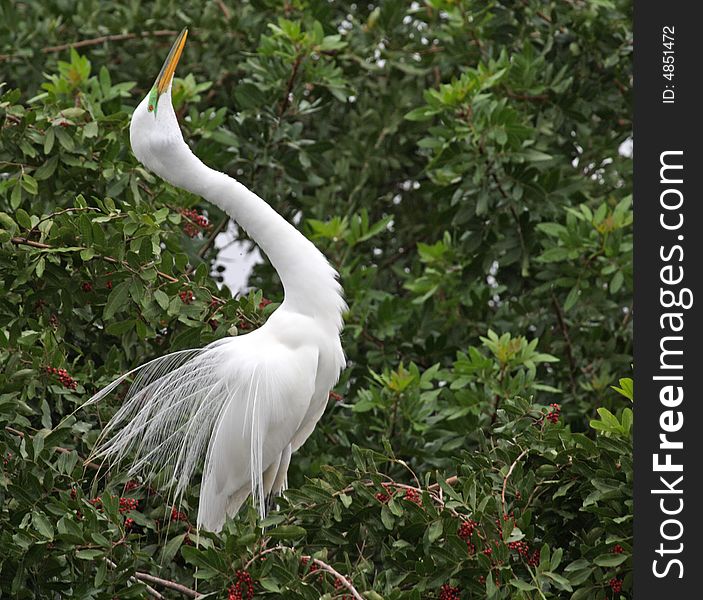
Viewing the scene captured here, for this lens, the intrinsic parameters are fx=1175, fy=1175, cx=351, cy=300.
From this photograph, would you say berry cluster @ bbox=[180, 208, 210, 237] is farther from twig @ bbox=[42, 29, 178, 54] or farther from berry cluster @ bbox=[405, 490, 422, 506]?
twig @ bbox=[42, 29, 178, 54]

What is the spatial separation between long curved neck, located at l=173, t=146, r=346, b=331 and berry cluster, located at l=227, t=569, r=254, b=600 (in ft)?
2.54

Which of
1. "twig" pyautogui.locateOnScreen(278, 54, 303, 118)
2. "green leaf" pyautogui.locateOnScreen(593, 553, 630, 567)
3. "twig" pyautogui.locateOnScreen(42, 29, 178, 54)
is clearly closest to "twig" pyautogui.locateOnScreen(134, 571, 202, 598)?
"green leaf" pyautogui.locateOnScreen(593, 553, 630, 567)

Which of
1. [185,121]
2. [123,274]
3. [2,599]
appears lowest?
[2,599]

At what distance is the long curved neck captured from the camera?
2.78 m

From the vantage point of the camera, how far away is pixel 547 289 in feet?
11.7

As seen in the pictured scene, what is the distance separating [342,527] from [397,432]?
836mm

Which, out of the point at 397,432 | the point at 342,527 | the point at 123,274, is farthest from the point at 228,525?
the point at 397,432

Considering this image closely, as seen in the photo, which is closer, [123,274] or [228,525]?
[228,525]

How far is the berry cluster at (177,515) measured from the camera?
2721mm

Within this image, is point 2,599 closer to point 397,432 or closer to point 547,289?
point 397,432

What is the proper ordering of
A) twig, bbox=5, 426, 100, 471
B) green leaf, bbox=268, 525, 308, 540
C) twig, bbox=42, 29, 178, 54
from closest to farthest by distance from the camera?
green leaf, bbox=268, 525, 308, 540 < twig, bbox=5, 426, 100, 471 < twig, bbox=42, 29, 178, 54

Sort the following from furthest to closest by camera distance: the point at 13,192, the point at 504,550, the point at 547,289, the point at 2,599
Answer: the point at 547,289
the point at 13,192
the point at 2,599
the point at 504,550

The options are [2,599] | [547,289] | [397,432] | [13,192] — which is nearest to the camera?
[2,599]

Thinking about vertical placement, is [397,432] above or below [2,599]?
above
